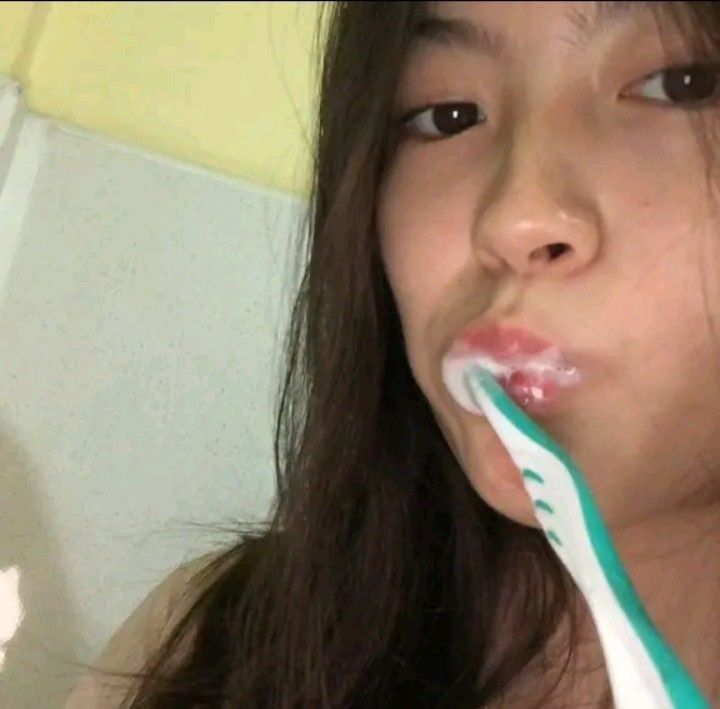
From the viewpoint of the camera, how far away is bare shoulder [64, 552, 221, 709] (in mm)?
585

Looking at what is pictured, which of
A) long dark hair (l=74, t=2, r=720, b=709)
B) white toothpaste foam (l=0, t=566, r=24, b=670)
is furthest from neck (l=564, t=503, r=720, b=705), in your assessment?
white toothpaste foam (l=0, t=566, r=24, b=670)

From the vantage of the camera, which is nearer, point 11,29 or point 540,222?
point 540,222

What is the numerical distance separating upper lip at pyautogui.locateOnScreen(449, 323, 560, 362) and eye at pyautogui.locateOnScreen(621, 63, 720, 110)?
0.33ft

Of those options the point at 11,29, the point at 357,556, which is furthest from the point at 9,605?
the point at 11,29

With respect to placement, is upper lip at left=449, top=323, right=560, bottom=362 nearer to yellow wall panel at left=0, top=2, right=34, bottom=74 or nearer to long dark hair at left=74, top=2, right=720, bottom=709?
long dark hair at left=74, top=2, right=720, bottom=709

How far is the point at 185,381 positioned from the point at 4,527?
0.53 feet

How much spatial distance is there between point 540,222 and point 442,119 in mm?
104

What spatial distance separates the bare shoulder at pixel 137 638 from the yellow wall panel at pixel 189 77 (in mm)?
282

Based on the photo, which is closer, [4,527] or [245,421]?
[4,527]

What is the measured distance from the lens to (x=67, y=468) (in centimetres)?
66

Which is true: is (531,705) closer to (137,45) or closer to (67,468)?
(67,468)

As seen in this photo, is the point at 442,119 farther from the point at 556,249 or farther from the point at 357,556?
the point at 357,556

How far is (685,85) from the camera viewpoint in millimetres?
388

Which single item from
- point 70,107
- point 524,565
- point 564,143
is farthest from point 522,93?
point 70,107
